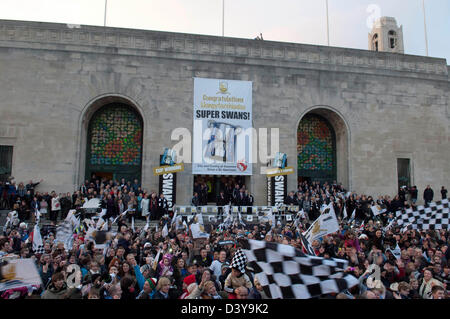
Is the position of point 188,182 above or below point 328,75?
below

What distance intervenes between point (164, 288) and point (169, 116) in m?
17.7

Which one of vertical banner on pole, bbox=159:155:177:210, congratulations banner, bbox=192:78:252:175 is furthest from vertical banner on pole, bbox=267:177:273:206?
vertical banner on pole, bbox=159:155:177:210

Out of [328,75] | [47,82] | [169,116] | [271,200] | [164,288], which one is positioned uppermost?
[328,75]

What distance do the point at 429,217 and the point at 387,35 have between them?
30.5 m

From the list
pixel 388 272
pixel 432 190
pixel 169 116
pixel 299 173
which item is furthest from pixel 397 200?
pixel 388 272

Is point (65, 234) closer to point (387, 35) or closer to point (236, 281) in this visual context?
point (236, 281)

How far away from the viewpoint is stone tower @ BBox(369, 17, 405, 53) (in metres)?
38.1

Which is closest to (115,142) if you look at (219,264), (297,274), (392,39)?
(219,264)

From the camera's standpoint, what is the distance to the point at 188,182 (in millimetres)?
22641

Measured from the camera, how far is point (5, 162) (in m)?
21.4

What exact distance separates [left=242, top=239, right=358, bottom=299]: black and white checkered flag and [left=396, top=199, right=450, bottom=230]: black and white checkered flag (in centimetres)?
962
